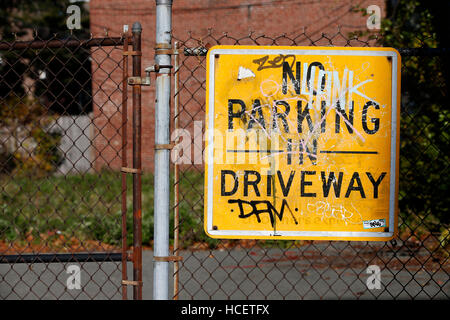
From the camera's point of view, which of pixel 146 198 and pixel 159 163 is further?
pixel 146 198

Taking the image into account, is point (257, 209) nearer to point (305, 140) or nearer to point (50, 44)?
point (305, 140)

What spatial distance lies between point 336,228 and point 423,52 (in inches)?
41.9

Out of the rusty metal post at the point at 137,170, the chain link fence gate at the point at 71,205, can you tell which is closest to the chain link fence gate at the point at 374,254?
the chain link fence gate at the point at 71,205

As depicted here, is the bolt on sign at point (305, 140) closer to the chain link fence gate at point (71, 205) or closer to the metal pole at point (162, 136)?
the metal pole at point (162, 136)

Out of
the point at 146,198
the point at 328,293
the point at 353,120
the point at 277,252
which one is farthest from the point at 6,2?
the point at 353,120

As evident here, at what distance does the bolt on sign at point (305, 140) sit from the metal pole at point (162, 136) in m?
0.20

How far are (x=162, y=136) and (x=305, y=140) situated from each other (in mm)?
677

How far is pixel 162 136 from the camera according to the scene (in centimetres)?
225

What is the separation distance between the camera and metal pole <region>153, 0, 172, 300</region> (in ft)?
7.31

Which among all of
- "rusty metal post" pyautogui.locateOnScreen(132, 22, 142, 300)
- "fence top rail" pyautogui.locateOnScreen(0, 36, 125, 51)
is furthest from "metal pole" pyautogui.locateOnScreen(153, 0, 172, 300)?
"fence top rail" pyautogui.locateOnScreen(0, 36, 125, 51)

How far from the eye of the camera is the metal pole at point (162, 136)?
2.23m

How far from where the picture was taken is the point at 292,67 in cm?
232

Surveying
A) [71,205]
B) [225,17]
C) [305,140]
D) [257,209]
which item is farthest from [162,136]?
[225,17]
